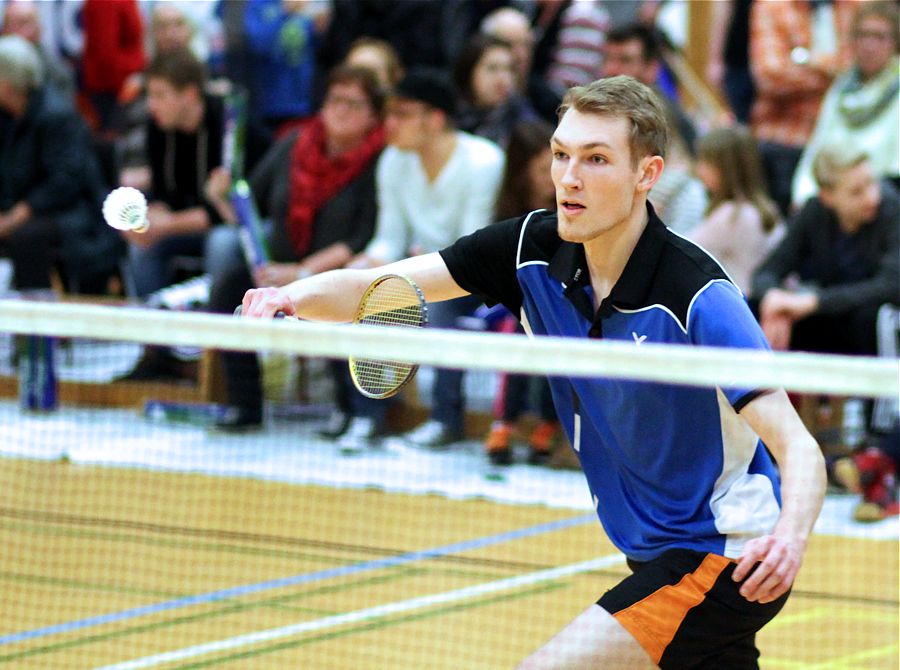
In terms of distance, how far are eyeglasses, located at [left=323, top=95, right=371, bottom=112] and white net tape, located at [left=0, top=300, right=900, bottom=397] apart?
6.44 m

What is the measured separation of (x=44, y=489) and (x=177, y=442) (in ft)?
4.68

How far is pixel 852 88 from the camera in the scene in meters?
10.1

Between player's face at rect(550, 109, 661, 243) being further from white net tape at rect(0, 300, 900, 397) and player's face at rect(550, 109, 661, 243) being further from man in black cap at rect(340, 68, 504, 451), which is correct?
man in black cap at rect(340, 68, 504, 451)

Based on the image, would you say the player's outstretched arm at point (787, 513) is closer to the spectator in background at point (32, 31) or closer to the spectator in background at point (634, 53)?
the spectator in background at point (634, 53)

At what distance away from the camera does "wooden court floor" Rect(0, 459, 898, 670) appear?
20.1 ft

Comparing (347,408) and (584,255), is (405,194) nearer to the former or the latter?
(347,408)

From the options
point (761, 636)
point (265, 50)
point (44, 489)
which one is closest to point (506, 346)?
point (761, 636)

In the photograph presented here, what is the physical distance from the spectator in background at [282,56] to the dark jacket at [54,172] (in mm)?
1450

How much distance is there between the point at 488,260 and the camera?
14.5 feet

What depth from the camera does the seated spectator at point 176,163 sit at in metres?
11.2

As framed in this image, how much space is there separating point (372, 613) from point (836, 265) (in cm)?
424

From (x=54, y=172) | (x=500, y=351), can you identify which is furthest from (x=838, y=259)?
(x=500, y=351)

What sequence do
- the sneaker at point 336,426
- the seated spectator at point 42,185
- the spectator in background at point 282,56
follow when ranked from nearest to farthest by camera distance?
1. the sneaker at point 336,426
2. the seated spectator at point 42,185
3. the spectator in background at point 282,56

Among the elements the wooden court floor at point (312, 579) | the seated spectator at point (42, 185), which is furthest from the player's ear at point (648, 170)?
the seated spectator at point (42, 185)
